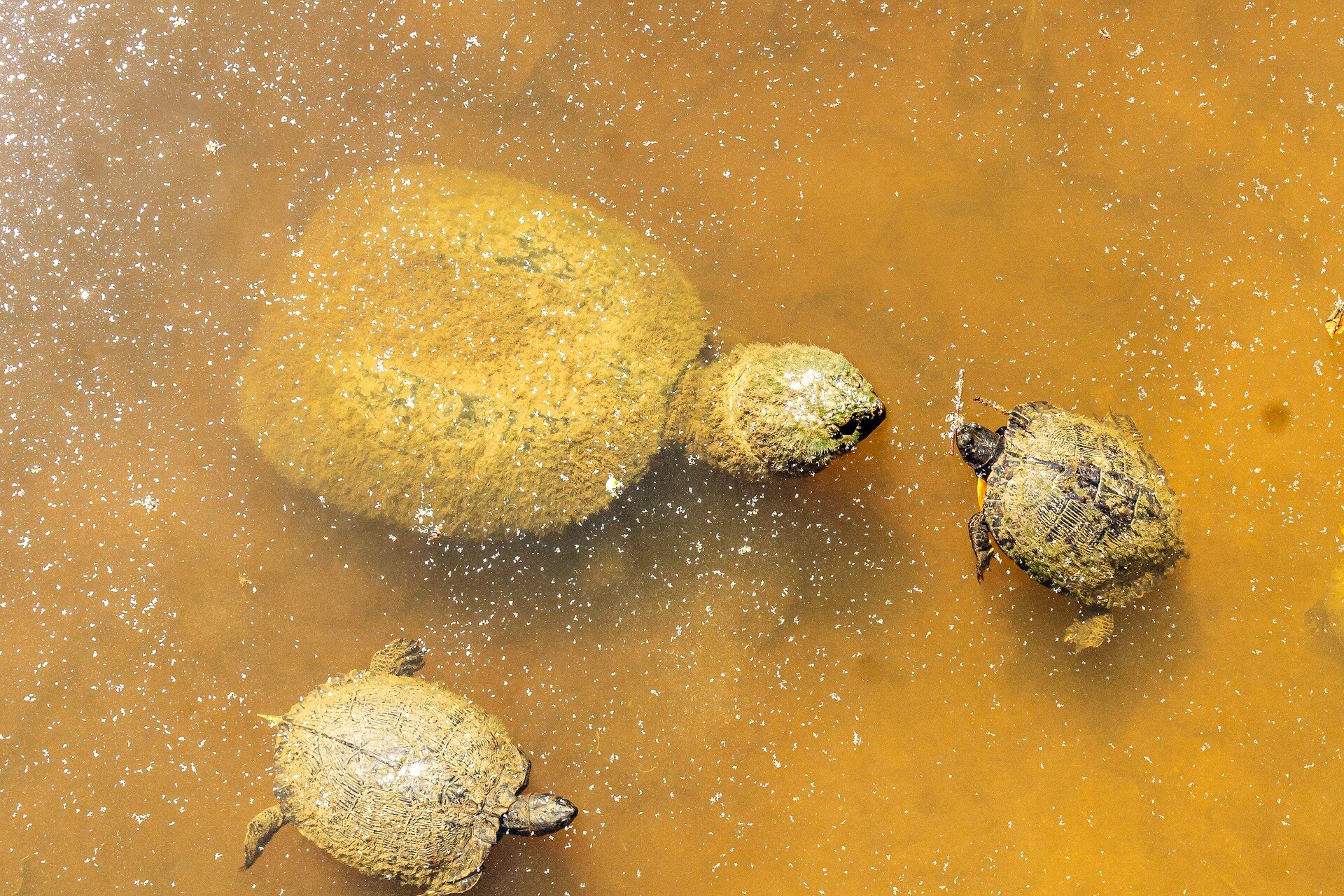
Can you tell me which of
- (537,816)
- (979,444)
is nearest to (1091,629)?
(979,444)

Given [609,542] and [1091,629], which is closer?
[1091,629]

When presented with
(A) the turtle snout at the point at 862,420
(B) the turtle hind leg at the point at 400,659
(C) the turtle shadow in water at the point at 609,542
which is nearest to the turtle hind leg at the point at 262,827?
(B) the turtle hind leg at the point at 400,659

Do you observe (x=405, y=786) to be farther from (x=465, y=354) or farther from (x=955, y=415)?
(x=955, y=415)

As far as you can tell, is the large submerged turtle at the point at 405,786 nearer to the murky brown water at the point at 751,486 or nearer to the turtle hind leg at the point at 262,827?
the turtle hind leg at the point at 262,827

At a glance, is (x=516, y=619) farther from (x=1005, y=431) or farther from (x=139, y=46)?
(x=139, y=46)

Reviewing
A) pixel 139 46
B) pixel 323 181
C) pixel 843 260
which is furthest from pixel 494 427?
pixel 139 46

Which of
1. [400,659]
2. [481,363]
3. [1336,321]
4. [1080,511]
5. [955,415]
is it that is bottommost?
[400,659]

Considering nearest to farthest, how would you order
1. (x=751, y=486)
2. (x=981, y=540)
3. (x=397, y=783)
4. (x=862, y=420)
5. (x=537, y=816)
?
(x=862, y=420)
(x=397, y=783)
(x=537, y=816)
(x=981, y=540)
(x=751, y=486)

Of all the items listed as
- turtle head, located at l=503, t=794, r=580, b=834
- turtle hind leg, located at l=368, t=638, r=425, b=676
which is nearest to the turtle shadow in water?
turtle hind leg, located at l=368, t=638, r=425, b=676
